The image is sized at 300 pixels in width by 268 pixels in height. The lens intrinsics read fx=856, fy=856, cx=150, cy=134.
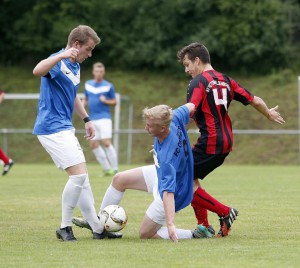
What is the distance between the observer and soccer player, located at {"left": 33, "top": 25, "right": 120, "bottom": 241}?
7.39m

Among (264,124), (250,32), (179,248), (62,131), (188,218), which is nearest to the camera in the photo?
(179,248)

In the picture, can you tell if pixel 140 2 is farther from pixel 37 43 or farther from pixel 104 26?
pixel 37 43

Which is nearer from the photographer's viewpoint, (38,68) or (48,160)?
(38,68)

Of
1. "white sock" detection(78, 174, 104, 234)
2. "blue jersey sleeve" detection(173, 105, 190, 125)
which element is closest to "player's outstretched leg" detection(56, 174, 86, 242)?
"white sock" detection(78, 174, 104, 234)

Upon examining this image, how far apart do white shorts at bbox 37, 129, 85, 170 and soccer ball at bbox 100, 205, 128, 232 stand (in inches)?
20.9

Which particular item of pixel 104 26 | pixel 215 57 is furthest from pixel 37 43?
pixel 215 57

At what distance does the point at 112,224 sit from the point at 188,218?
1794 mm

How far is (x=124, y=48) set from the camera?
97.6ft

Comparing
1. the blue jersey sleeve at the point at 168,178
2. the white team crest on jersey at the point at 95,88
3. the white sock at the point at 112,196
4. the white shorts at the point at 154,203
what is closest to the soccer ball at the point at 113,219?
the white sock at the point at 112,196

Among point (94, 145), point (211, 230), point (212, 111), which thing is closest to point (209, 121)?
point (212, 111)

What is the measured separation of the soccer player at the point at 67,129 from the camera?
24.2ft

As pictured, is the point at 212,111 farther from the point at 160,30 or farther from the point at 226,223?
the point at 160,30

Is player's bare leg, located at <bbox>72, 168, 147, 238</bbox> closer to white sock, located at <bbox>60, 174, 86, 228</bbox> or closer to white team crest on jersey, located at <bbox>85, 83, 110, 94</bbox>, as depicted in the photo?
white sock, located at <bbox>60, 174, 86, 228</bbox>

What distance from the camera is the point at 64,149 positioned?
7.38 m
